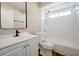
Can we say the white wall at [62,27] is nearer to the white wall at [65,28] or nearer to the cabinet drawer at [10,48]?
the white wall at [65,28]

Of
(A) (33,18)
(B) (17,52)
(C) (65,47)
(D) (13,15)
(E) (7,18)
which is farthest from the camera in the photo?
(A) (33,18)

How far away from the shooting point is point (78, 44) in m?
1.99

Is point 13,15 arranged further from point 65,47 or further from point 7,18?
point 65,47

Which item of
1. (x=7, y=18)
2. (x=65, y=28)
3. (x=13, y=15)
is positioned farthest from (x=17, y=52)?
(x=65, y=28)

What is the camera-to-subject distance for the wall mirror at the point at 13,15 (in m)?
1.42

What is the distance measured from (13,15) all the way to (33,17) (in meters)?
0.87

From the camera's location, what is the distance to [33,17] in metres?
2.41

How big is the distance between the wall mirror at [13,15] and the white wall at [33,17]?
0.65 ft

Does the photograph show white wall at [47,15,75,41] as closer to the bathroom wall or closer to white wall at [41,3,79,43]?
white wall at [41,3,79,43]

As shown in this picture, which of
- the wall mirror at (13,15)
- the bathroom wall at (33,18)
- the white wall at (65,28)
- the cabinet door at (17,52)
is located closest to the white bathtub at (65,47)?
the white wall at (65,28)

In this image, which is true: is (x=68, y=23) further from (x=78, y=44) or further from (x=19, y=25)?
(x=19, y=25)

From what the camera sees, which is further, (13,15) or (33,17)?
(33,17)

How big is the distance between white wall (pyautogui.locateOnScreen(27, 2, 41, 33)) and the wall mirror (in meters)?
0.20

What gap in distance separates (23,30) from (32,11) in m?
0.76
